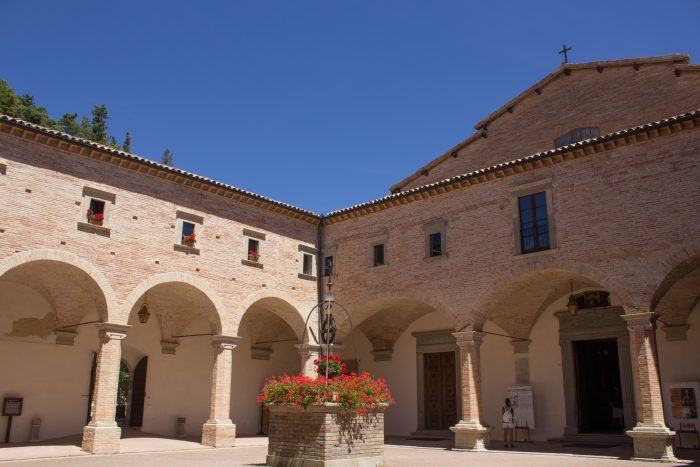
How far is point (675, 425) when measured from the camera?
15.0 m

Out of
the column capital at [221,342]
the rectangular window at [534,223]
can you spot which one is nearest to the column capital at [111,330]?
the column capital at [221,342]

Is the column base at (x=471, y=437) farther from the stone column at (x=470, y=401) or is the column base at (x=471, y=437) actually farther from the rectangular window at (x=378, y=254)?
the rectangular window at (x=378, y=254)

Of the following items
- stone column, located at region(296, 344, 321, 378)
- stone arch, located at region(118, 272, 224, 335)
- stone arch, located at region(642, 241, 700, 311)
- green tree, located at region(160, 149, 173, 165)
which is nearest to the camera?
stone arch, located at region(642, 241, 700, 311)

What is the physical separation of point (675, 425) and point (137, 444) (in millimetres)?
13412

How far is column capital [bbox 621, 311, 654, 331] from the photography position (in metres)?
13.4

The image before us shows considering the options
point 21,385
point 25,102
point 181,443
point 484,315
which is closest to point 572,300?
point 484,315

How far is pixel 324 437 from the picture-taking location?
32.6ft

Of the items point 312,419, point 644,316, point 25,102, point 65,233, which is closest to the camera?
point 312,419

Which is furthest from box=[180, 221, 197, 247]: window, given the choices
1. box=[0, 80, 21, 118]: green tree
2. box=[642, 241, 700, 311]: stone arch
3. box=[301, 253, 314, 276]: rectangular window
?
box=[0, 80, 21, 118]: green tree

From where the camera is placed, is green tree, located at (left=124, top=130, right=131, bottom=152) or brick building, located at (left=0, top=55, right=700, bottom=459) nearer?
brick building, located at (left=0, top=55, right=700, bottom=459)

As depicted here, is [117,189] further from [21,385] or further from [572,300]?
[572,300]

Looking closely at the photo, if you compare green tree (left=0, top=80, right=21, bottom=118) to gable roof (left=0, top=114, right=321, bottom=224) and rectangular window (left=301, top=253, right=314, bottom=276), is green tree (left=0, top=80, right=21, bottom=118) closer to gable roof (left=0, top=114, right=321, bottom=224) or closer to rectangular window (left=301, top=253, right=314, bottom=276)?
gable roof (left=0, top=114, right=321, bottom=224)

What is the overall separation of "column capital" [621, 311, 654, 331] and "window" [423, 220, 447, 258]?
5439 mm

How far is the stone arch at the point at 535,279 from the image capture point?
561 inches
